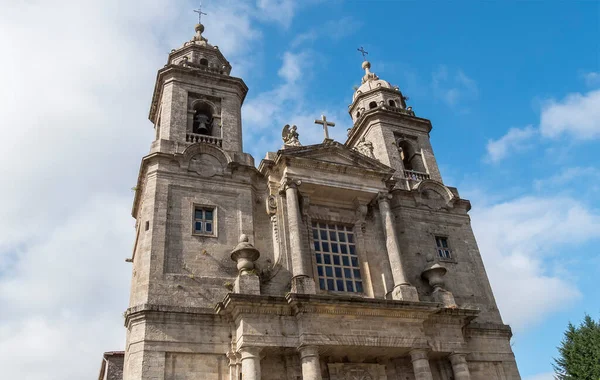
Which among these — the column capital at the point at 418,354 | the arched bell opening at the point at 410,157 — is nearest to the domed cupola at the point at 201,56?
the arched bell opening at the point at 410,157

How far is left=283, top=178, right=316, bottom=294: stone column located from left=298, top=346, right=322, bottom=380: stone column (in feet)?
5.78

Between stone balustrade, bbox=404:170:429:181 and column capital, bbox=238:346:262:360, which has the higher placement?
stone balustrade, bbox=404:170:429:181

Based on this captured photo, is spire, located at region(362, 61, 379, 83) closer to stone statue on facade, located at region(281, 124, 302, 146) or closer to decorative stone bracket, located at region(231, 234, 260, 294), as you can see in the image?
stone statue on facade, located at region(281, 124, 302, 146)

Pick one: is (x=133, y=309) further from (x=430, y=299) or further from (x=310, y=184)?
(x=430, y=299)

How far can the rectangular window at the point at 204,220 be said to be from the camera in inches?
669

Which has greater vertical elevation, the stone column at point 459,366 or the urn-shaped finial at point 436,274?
the urn-shaped finial at point 436,274

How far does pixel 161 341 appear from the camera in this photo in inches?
554

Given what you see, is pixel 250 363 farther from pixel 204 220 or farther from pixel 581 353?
pixel 581 353

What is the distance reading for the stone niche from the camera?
609 inches

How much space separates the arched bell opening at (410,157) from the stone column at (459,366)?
30.7 ft

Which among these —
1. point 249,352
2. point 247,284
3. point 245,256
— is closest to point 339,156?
point 245,256

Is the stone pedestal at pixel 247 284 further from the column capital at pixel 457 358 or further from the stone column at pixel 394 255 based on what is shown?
the column capital at pixel 457 358

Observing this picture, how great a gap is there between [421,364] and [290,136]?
31.4 feet

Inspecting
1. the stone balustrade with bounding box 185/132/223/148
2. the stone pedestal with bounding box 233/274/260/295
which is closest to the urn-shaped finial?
the stone pedestal with bounding box 233/274/260/295
